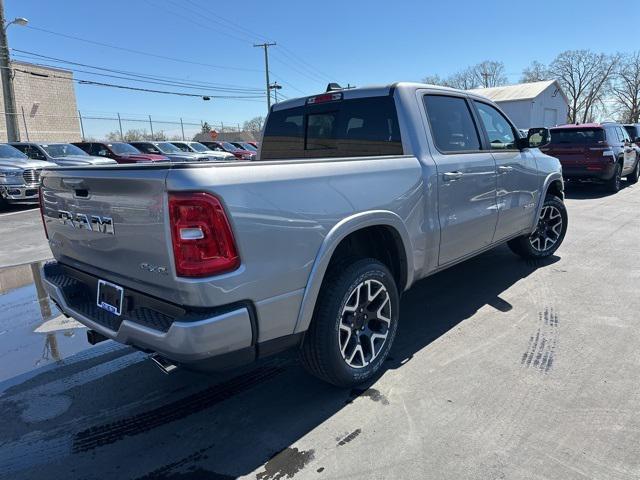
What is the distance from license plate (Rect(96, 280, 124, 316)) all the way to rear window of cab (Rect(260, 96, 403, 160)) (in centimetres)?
207

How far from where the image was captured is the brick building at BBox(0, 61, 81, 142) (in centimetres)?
4109

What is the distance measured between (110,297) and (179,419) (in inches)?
34.4

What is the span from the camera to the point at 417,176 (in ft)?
11.0

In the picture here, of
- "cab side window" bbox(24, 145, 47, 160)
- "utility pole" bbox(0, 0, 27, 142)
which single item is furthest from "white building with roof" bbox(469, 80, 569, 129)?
"cab side window" bbox(24, 145, 47, 160)

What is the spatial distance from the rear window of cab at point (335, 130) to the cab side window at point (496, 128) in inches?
53.2

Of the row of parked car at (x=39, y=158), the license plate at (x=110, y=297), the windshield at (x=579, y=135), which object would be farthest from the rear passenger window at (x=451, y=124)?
the windshield at (x=579, y=135)

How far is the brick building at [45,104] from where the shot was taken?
41.1m

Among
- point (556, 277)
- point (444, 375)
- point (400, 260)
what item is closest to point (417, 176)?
point (400, 260)

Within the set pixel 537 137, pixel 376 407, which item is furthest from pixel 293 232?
pixel 537 137

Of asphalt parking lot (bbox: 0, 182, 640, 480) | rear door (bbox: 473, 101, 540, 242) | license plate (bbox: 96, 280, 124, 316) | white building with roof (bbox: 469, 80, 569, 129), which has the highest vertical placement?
white building with roof (bbox: 469, 80, 569, 129)

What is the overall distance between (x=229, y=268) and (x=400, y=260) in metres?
1.55

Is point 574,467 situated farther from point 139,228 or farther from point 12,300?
point 12,300

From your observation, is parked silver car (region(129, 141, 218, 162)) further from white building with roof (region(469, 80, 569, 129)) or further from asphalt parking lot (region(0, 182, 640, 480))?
white building with roof (region(469, 80, 569, 129))

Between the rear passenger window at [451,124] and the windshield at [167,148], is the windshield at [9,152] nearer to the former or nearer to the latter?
the windshield at [167,148]
